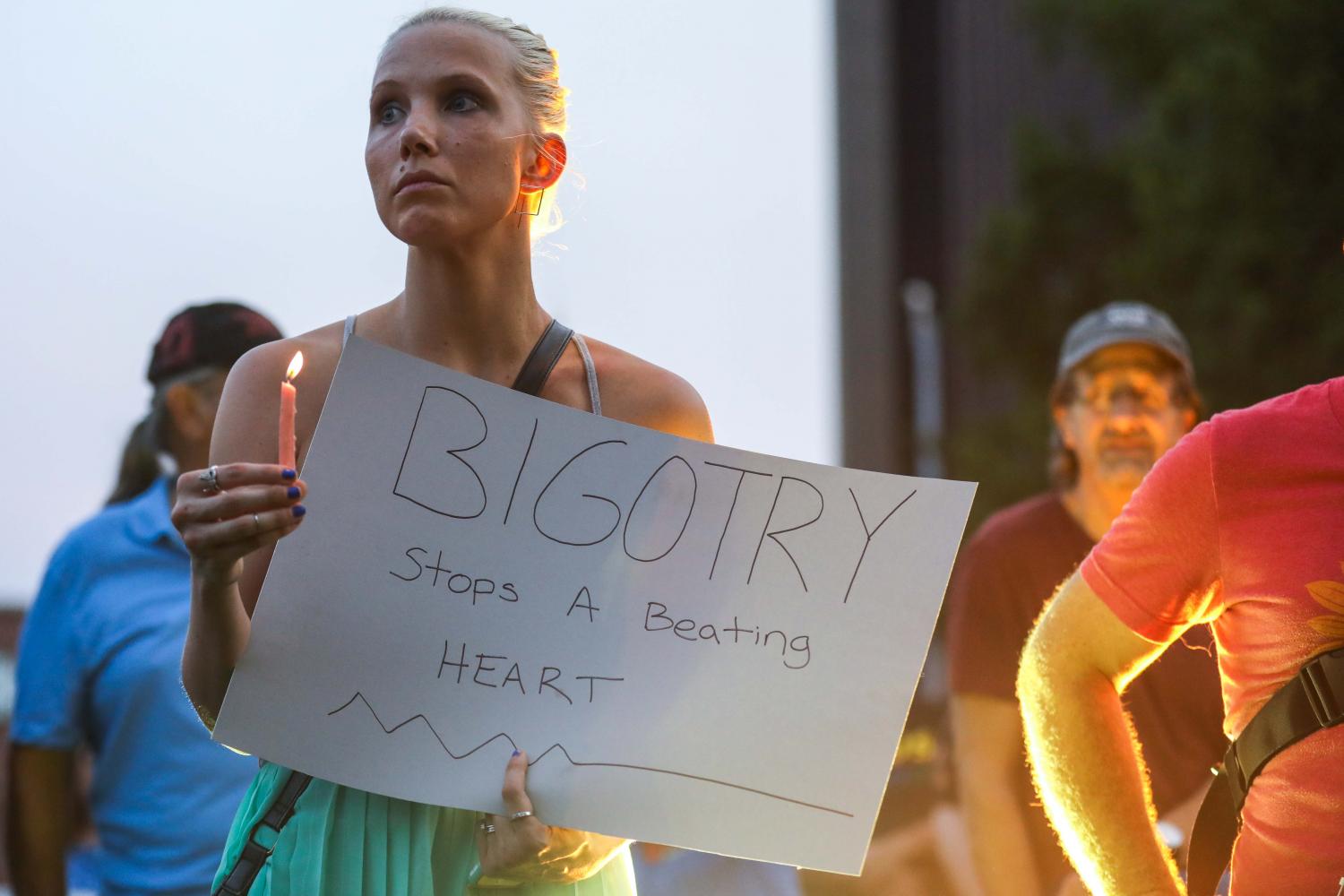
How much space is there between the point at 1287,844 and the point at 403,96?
1379mm

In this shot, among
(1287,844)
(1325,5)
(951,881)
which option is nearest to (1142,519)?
(1287,844)

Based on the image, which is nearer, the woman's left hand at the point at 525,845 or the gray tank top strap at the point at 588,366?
the woman's left hand at the point at 525,845

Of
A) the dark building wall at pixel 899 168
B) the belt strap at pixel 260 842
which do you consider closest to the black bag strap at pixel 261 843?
the belt strap at pixel 260 842

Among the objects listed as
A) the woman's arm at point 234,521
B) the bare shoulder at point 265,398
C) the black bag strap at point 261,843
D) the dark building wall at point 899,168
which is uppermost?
the dark building wall at point 899,168

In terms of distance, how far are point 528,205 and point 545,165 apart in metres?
0.06

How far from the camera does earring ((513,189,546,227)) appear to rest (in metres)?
2.21

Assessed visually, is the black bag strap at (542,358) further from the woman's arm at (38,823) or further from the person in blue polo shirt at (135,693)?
the woman's arm at (38,823)

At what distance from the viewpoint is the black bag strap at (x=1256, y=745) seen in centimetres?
183

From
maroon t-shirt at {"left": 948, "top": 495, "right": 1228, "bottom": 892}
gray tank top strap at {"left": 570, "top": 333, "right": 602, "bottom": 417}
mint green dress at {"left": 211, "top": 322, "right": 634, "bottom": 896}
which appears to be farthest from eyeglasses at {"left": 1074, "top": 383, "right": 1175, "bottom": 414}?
mint green dress at {"left": 211, "top": 322, "right": 634, "bottom": 896}

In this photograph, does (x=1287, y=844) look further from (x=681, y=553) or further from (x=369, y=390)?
(x=369, y=390)

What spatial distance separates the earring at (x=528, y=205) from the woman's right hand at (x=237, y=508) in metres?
0.59

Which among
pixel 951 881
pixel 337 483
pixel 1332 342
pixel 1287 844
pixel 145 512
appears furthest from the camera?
pixel 1332 342

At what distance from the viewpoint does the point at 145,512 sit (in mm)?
3664

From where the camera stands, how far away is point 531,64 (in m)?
2.21
